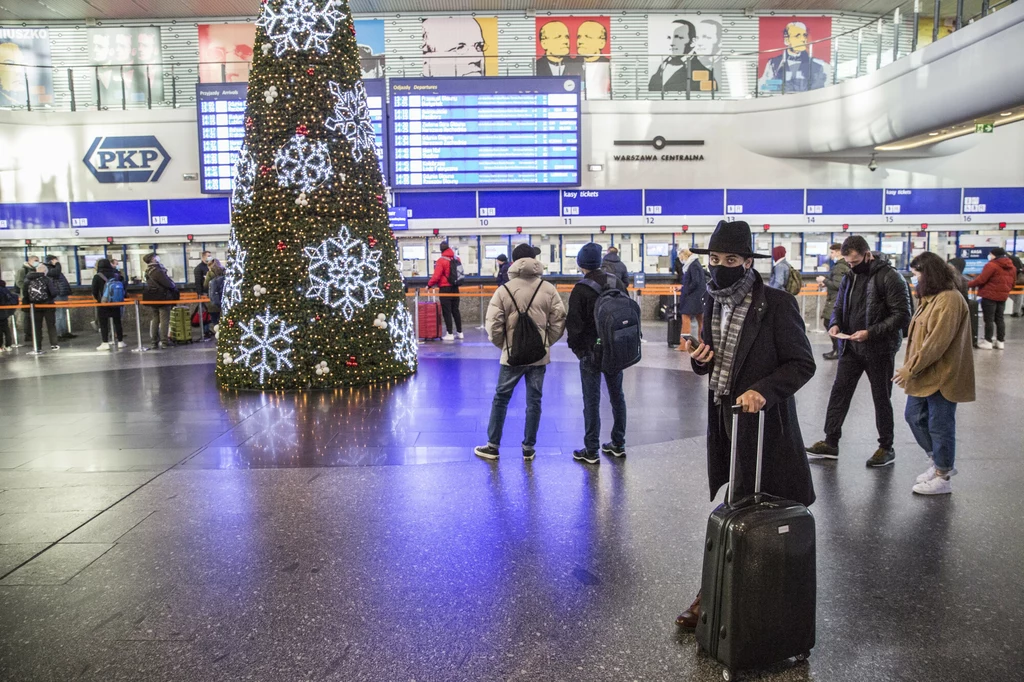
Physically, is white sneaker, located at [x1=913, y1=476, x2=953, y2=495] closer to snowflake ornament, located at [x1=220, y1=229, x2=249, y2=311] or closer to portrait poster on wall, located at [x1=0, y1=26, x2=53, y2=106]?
snowflake ornament, located at [x1=220, y1=229, x2=249, y2=311]

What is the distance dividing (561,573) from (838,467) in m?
2.85

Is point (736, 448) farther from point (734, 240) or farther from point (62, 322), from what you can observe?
point (62, 322)

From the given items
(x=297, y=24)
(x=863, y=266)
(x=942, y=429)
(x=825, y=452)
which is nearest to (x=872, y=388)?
(x=825, y=452)

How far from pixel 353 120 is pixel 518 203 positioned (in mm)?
7359

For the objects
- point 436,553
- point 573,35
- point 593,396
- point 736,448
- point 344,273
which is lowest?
point 436,553

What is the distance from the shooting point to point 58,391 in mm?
9336

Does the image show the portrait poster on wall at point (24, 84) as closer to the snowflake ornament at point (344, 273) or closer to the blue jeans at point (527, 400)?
the snowflake ornament at point (344, 273)

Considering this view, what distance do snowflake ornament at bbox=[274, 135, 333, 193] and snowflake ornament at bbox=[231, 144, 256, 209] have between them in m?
0.41

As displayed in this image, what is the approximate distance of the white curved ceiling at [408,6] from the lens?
20.4m

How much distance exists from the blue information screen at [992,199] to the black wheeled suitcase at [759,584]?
1692 centimetres

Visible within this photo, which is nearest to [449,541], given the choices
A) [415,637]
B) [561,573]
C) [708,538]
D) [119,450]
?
[561,573]

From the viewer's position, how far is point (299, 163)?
28.4 feet

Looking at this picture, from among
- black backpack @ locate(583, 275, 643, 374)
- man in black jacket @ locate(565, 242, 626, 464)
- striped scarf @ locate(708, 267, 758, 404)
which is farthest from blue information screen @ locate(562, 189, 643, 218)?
striped scarf @ locate(708, 267, 758, 404)

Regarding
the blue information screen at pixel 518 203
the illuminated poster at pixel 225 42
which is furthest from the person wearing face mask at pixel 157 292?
the illuminated poster at pixel 225 42
